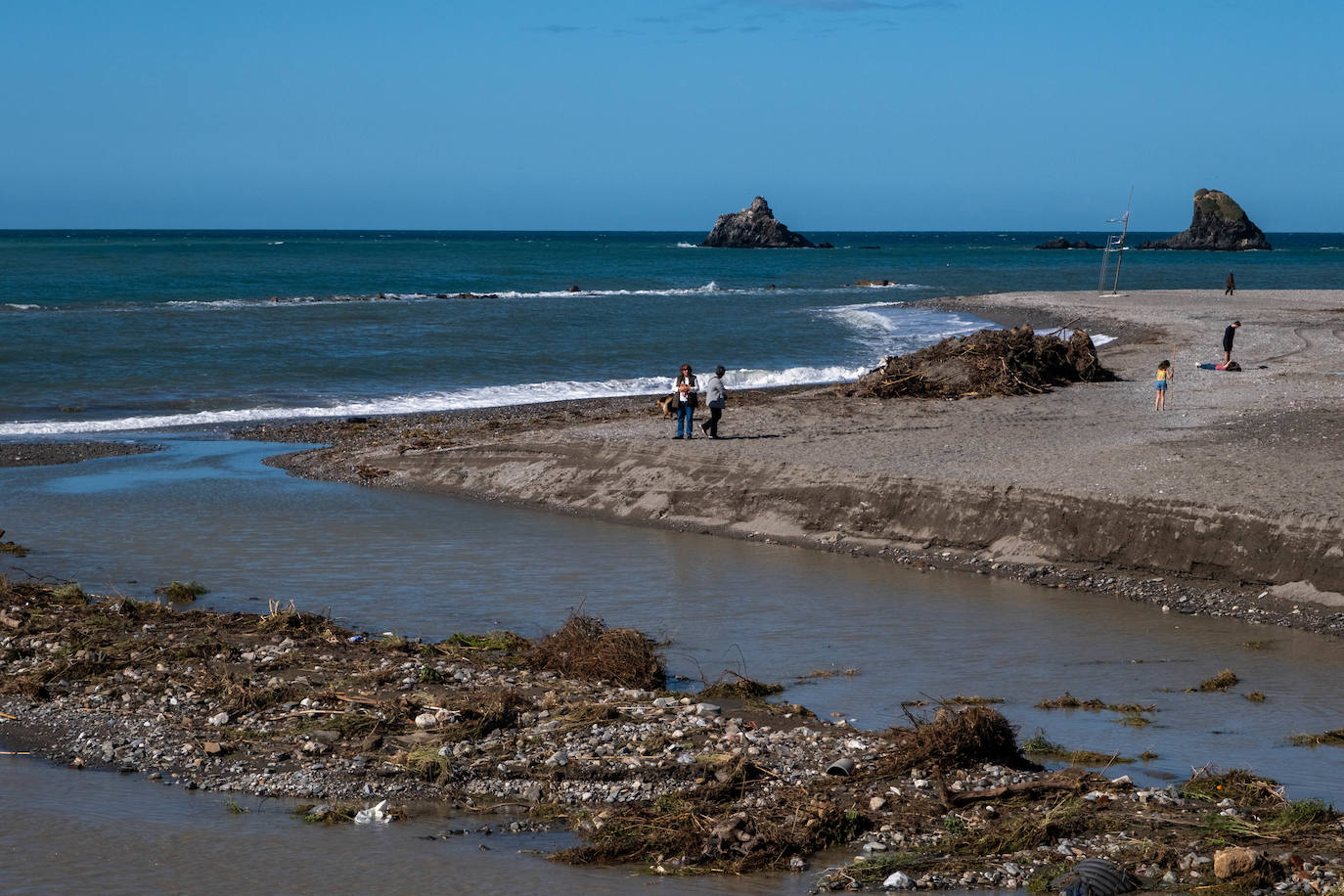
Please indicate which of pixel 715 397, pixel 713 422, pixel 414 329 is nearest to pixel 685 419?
pixel 713 422

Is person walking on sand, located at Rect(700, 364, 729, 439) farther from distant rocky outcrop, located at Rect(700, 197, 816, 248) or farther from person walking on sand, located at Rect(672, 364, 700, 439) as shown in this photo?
distant rocky outcrop, located at Rect(700, 197, 816, 248)

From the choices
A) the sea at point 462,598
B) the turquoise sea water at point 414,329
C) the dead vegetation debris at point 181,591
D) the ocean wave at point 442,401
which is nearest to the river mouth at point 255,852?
the sea at point 462,598

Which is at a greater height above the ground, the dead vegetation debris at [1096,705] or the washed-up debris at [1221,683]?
the washed-up debris at [1221,683]

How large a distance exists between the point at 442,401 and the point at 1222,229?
15668cm

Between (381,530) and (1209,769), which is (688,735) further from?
(381,530)

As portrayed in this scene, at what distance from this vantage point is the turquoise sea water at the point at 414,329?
103ft

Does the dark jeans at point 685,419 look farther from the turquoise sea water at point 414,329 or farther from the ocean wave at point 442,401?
the turquoise sea water at point 414,329

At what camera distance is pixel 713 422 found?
20938 mm

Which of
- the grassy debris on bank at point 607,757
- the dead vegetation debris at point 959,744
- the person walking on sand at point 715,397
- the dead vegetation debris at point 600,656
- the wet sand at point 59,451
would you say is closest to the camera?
the grassy debris on bank at point 607,757

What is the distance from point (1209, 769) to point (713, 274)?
9452cm

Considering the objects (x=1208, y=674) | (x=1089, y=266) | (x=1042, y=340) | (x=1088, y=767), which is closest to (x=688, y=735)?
(x=1088, y=767)

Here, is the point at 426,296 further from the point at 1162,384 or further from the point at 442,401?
the point at 1162,384

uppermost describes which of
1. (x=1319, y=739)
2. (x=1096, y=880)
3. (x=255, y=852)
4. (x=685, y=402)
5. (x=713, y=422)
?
(x=685, y=402)

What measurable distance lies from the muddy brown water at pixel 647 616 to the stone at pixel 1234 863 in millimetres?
1705
